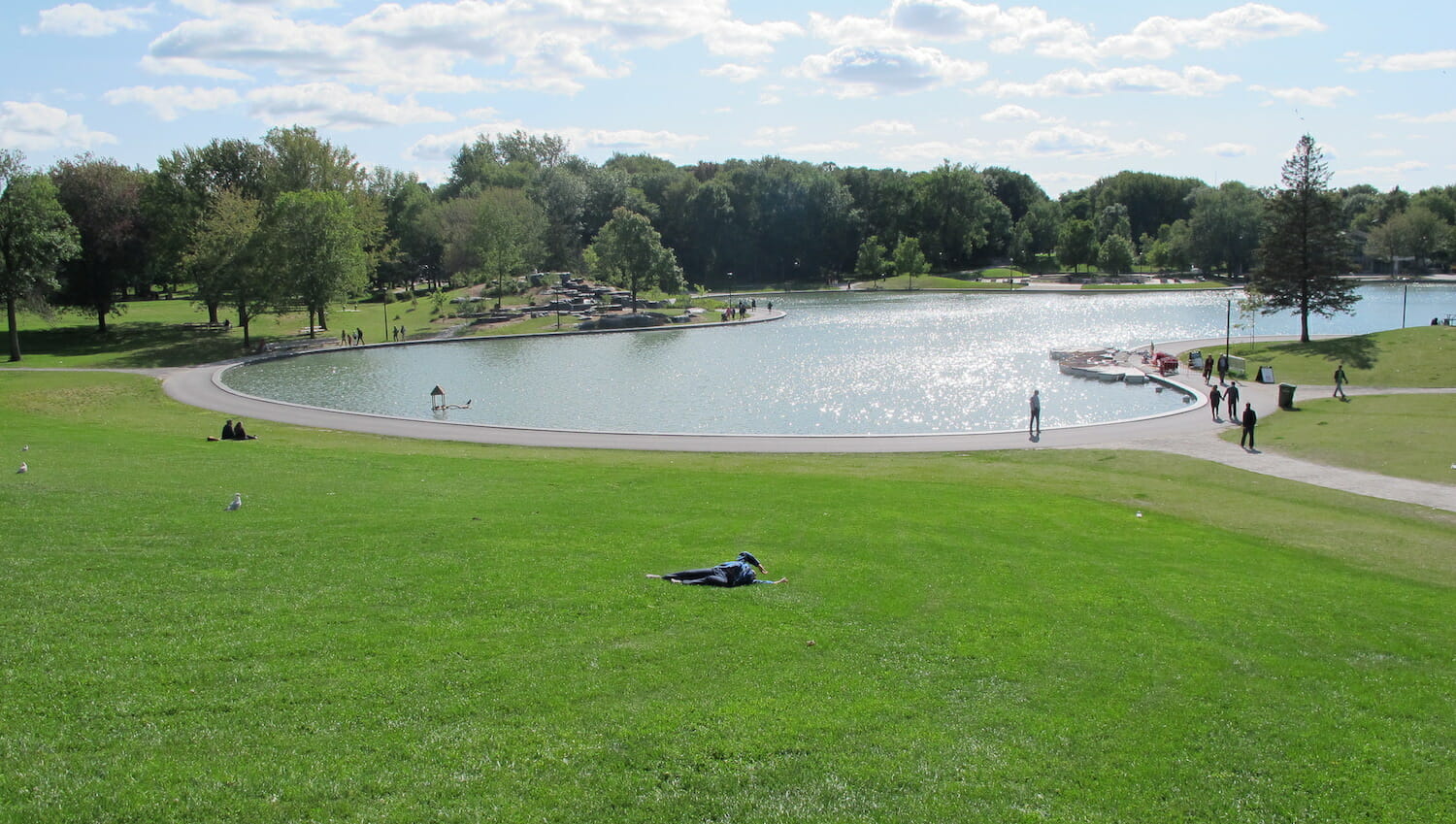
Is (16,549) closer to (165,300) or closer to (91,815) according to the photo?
(91,815)

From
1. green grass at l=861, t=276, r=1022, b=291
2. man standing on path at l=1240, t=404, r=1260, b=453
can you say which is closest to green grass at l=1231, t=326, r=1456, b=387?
man standing on path at l=1240, t=404, r=1260, b=453

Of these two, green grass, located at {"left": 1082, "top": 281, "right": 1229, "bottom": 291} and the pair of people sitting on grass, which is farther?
green grass, located at {"left": 1082, "top": 281, "right": 1229, "bottom": 291}

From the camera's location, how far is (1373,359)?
43312 millimetres

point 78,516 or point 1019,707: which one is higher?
point 78,516

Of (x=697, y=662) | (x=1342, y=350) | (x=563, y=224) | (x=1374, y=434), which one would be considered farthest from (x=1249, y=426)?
(x=563, y=224)

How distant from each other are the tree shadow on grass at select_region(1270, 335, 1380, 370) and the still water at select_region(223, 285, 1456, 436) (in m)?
10.2

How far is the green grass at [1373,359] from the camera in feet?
132

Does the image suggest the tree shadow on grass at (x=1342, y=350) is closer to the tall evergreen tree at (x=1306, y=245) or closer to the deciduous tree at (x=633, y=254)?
the tall evergreen tree at (x=1306, y=245)

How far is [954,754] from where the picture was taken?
320 inches

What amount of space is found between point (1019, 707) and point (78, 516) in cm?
1406

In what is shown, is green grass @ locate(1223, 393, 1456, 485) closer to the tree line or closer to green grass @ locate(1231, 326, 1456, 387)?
green grass @ locate(1231, 326, 1456, 387)

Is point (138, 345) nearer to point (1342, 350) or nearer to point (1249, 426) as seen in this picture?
point (1249, 426)

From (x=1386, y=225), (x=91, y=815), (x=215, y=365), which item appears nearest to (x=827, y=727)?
(x=91, y=815)

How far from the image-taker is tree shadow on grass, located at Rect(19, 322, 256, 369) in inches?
2110
